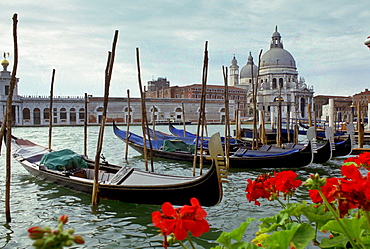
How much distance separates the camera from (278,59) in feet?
134

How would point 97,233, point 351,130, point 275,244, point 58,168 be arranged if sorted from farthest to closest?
point 351,130
point 58,168
point 97,233
point 275,244

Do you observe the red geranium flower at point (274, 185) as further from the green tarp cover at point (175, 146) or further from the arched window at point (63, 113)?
the arched window at point (63, 113)

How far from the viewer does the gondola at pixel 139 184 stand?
117 inches

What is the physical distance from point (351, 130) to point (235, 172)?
210 centimetres

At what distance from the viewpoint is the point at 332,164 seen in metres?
6.32

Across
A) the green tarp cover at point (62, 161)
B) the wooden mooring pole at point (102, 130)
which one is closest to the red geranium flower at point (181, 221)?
the wooden mooring pole at point (102, 130)

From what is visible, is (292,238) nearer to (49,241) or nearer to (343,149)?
(49,241)

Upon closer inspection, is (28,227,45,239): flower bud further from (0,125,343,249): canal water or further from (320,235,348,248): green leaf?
(0,125,343,249): canal water

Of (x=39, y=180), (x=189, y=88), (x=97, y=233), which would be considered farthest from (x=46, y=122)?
(x=97, y=233)

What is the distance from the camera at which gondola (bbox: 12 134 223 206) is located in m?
2.98

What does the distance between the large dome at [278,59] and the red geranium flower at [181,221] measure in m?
41.4

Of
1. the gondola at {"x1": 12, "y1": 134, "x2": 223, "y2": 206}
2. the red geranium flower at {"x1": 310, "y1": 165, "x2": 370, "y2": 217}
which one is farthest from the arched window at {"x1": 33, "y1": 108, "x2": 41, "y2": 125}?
the red geranium flower at {"x1": 310, "y1": 165, "x2": 370, "y2": 217}

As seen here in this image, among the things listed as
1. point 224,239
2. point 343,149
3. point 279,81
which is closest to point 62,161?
point 224,239

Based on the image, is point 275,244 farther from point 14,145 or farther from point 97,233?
point 14,145
